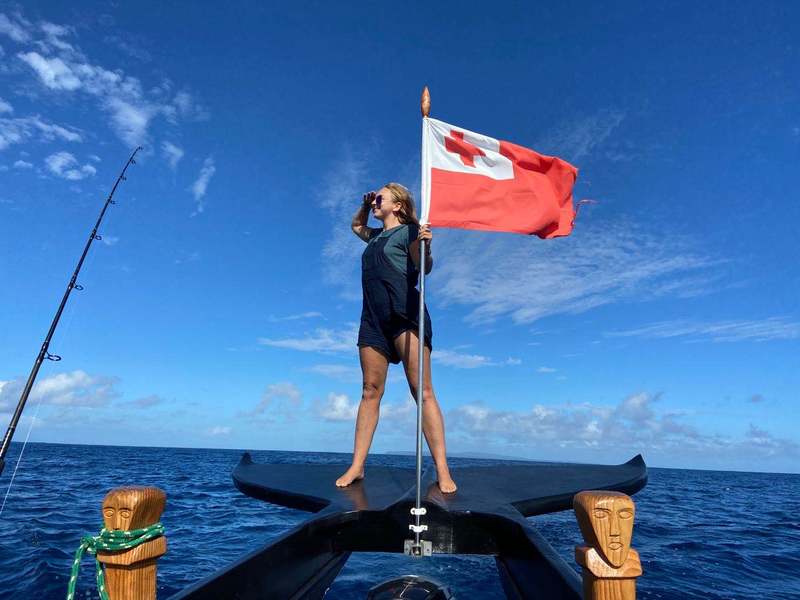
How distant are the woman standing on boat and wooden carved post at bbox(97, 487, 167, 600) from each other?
90.9 inches

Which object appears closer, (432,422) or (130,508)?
(130,508)

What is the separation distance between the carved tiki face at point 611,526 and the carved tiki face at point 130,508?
1108 mm

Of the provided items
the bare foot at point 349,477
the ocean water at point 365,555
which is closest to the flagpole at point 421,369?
the ocean water at point 365,555

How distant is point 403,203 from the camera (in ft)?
12.8

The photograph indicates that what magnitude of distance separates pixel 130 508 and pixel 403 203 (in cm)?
318

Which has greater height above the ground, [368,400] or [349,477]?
[368,400]

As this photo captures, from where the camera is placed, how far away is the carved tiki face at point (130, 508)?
3.64 feet

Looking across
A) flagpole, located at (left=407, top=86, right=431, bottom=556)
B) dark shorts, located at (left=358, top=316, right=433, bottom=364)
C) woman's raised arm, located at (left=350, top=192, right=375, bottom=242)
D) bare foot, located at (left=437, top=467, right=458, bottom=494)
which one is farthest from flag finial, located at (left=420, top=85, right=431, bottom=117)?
bare foot, located at (left=437, top=467, right=458, bottom=494)

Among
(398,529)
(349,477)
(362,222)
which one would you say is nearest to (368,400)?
(349,477)

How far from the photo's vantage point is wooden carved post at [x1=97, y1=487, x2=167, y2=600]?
1105mm

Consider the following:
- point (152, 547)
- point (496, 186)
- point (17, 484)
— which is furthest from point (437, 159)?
point (17, 484)

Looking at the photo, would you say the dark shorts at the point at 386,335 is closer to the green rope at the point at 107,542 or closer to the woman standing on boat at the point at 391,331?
the woman standing on boat at the point at 391,331

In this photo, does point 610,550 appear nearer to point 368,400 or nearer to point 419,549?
point 419,549

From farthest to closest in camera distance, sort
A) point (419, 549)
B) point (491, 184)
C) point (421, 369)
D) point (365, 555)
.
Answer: point (365, 555)
point (491, 184)
point (421, 369)
point (419, 549)
